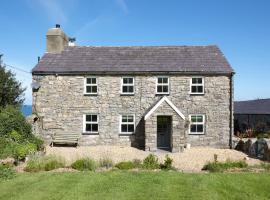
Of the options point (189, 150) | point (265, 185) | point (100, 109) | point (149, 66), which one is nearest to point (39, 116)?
point (100, 109)

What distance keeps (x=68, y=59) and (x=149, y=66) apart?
6.56 m

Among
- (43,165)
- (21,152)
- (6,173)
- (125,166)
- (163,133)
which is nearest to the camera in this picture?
(6,173)

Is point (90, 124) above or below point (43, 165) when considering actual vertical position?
above

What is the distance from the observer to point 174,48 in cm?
2725

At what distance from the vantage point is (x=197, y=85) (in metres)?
24.4

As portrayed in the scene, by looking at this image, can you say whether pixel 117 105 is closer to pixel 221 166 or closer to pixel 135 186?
pixel 221 166

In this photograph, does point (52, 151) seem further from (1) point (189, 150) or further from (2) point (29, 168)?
(1) point (189, 150)

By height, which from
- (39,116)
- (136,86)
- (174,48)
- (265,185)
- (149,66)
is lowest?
(265,185)

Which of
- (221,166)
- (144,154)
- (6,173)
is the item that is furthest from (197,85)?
(6,173)

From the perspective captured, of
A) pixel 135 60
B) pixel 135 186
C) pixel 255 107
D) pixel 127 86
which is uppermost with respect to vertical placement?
pixel 135 60

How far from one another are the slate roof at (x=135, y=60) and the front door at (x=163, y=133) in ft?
12.3

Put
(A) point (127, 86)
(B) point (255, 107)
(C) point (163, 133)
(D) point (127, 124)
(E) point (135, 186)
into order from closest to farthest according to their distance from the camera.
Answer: (E) point (135, 186)
(C) point (163, 133)
(D) point (127, 124)
(A) point (127, 86)
(B) point (255, 107)

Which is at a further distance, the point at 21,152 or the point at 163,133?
the point at 163,133

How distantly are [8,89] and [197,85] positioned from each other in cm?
1813
